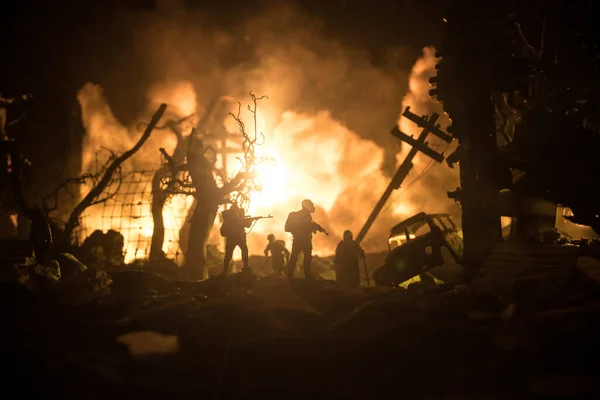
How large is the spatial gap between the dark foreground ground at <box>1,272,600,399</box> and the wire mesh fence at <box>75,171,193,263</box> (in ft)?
48.9

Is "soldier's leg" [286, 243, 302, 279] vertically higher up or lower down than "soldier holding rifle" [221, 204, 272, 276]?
lower down

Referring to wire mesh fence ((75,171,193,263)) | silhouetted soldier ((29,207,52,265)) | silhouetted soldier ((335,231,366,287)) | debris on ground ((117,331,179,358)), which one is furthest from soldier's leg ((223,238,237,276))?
wire mesh fence ((75,171,193,263))

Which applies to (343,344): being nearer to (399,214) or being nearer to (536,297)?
(536,297)

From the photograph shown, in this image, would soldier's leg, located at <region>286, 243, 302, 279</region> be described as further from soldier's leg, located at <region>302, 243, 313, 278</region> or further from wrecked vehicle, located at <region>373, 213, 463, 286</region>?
wrecked vehicle, located at <region>373, 213, 463, 286</region>

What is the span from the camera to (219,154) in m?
→ 25.4

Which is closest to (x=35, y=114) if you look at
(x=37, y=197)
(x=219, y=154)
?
(x=37, y=197)

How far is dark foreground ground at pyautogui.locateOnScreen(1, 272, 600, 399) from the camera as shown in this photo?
225 inches

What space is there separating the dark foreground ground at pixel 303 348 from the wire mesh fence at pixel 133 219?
14915mm

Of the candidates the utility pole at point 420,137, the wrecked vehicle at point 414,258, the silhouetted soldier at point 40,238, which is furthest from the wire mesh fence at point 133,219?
the wrecked vehicle at point 414,258

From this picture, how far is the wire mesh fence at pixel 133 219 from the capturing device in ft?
76.6

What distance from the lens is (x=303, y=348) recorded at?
22.6 feet

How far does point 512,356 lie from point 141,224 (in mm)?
21654

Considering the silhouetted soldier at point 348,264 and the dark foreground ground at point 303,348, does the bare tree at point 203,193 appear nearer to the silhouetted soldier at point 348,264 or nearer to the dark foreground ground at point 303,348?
the silhouetted soldier at point 348,264

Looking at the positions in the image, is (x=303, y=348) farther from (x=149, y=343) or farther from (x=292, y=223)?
(x=292, y=223)
